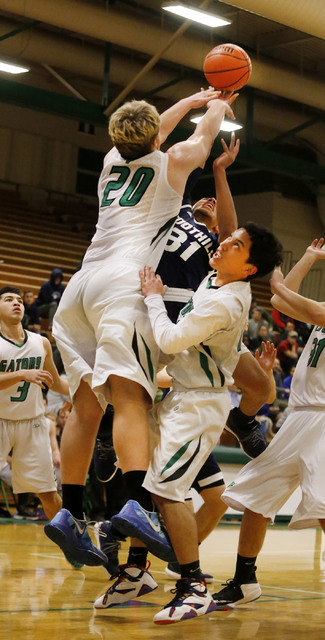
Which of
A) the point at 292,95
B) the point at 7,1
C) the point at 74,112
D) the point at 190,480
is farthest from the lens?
the point at 292,95

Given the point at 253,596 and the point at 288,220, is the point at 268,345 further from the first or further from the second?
the point at 288,220

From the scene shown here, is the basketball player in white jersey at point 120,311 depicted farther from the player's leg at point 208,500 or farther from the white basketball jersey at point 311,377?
the player's leg at point 208,500

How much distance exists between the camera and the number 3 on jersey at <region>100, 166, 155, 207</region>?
4344 mm

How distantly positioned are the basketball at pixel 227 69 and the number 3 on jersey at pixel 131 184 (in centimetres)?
105

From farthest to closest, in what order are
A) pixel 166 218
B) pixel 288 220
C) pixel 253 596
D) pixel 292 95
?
pixel 288 220 < pixel 292 95 < pixel 253 596 < pixel 166 218

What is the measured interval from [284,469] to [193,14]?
36.3ft

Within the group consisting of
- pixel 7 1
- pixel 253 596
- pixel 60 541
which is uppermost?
pixel 7 1

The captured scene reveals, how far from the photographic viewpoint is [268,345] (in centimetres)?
496

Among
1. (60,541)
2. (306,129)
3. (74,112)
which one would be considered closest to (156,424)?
(60,541)

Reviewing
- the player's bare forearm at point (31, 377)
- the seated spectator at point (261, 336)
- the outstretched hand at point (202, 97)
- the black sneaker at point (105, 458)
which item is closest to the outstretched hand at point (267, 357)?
the black sneaker at point (105, 458)

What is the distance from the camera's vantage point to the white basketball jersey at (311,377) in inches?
190

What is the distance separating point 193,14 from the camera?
46.5ft

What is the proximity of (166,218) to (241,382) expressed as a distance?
109 centimetres

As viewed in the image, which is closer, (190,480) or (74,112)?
(190,480)
